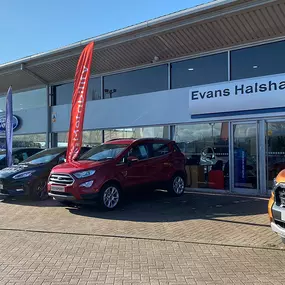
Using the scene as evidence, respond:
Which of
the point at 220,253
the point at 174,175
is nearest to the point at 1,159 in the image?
the point at 174,175

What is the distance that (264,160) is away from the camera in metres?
11.4

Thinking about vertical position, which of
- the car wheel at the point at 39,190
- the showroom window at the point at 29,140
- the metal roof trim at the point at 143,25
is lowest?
the car wheel at the point at 39,190

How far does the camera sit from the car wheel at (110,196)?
8.94 metres

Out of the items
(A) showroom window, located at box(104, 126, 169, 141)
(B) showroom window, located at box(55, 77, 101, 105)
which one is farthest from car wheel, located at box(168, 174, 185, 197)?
(B) showroom window, located at box(55, 77, 101, 105)

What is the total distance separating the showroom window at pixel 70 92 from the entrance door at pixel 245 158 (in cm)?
678

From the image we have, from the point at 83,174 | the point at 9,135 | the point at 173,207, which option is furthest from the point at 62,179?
the point at 9,135

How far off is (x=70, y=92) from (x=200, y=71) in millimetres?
7135

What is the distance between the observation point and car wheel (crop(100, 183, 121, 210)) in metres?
8.94

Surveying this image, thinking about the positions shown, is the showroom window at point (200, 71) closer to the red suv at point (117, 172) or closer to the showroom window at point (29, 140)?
the red suv at point (117, 172)

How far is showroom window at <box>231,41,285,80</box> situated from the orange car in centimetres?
667

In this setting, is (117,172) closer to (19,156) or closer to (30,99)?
(19,156)

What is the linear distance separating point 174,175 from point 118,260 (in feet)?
19.6

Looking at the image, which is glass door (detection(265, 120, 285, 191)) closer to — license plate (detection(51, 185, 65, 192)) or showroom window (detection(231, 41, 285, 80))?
showroom window (detection(231, 41, 285, 80))

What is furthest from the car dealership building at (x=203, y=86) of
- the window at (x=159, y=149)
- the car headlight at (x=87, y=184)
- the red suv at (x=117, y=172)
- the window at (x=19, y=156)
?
the car headlight at (x=87, y=184)
